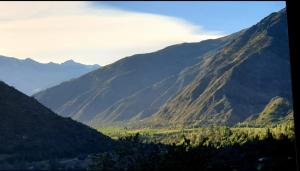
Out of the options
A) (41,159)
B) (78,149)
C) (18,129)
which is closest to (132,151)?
(41,159)

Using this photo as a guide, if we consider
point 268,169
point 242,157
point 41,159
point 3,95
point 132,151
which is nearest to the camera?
point 132,151

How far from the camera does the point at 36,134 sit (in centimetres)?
11156

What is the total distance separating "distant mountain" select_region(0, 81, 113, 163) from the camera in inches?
3657

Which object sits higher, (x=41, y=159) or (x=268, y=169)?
(x=268, y=169)

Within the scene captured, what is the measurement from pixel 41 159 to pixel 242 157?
53329mm

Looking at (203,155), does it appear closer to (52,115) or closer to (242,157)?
(242,157)

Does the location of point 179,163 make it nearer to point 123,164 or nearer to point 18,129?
point 123,164

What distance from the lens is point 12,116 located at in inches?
4562

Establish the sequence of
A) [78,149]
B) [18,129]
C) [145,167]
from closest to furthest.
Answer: [145,167], [78,149], [18,129]

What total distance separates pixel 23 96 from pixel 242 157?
103868 millimetres

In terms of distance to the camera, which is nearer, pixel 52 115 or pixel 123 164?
pixel 123 164

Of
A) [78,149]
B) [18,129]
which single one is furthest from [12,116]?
[78,149]

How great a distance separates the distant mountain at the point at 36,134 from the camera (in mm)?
92894

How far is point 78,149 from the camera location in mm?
98000
